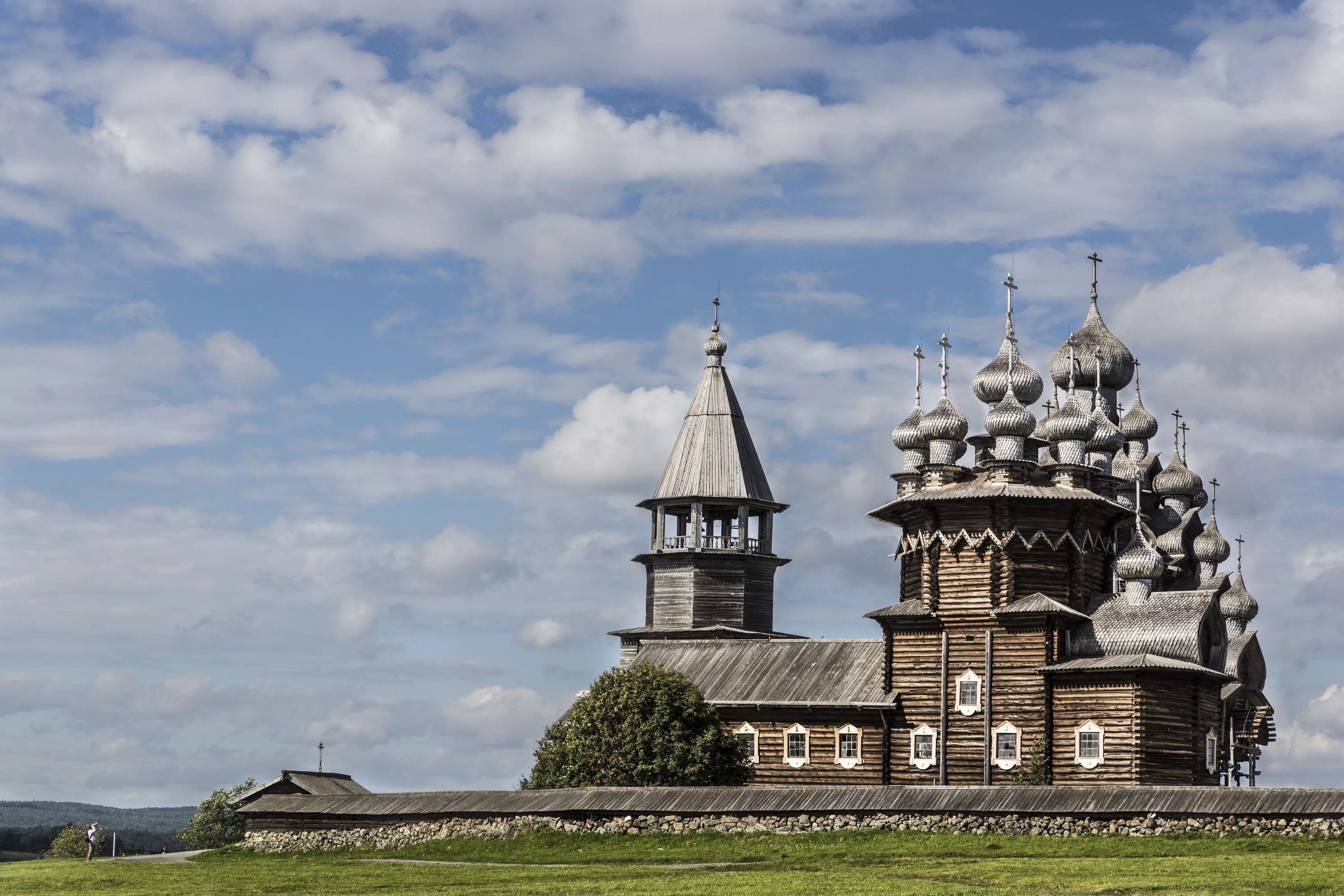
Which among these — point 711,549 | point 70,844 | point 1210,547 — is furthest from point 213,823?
point 1210,547

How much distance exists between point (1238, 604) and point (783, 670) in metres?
17.4

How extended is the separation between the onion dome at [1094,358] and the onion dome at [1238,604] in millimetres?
7928

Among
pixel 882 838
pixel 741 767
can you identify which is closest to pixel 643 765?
pixel 741 767

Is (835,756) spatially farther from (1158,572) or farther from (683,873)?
(683,873)

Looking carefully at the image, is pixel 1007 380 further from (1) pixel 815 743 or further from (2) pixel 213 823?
(2) pixel 213 823

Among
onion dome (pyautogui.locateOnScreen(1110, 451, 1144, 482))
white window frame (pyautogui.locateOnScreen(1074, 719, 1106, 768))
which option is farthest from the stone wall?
onion dome (pyautogui.locateOnScreen(1110, 451, 1144, 482))

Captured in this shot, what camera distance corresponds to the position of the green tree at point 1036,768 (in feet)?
162

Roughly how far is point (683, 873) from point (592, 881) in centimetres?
187

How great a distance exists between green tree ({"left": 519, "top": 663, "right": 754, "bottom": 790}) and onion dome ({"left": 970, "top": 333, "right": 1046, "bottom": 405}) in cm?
1310

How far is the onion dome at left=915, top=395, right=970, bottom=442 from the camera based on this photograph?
55812 mm

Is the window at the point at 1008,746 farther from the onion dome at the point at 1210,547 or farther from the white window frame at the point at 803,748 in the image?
the onion dome at the point at 1210,547

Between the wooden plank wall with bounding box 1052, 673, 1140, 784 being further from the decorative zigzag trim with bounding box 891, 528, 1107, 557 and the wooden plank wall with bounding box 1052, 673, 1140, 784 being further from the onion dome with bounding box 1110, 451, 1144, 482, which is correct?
the onion dome with bounding box 1110, 451, 1144, 482

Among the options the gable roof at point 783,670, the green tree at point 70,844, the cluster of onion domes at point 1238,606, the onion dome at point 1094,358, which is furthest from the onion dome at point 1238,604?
the green tree at point 70,844

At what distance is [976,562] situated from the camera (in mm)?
52094
